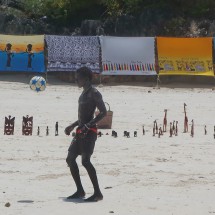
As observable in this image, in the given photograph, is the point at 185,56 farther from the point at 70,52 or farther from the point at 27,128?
the point at 27,128

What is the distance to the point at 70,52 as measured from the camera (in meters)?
28.0

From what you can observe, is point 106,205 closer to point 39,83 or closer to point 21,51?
point 39,83

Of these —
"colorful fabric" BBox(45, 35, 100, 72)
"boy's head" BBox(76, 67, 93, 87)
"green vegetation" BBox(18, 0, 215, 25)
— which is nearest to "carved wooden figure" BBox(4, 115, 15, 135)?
"boy's head" BBox(76, 67, 93, 87)

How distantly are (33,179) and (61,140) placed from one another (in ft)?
12.5

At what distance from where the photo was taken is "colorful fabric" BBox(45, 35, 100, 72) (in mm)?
27938

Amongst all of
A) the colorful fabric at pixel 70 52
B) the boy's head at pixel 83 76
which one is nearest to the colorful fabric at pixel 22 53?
the colorful fabric at pixel 70 52

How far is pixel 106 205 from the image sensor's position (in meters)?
8.12

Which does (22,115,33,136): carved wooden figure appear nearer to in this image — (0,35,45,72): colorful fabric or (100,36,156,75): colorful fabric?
(100,36,156,75): colorful fabric

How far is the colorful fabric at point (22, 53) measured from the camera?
91.8 feet

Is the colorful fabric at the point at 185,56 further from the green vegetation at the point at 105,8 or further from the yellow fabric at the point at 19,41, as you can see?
the yellow fabric at the point at 19,41

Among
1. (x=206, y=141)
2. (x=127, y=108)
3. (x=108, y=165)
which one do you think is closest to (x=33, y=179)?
(x=108, y=165)

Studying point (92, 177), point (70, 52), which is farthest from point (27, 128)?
point (70, 52)

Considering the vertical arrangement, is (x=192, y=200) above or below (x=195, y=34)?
below

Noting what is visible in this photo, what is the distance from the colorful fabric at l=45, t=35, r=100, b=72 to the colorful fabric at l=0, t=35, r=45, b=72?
362mm
